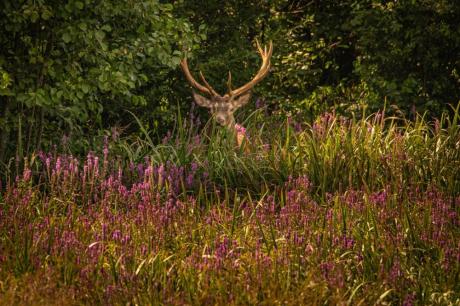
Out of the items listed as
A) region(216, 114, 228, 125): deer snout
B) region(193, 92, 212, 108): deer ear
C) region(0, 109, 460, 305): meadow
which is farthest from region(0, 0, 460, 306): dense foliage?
region(193, 92, 212, 108): deer ear

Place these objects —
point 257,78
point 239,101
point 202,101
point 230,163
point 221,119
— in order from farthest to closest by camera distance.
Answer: point 257,78 → point 202,101 → point 239,101 → point 221,119 → point 230,163

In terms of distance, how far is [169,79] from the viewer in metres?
12.7

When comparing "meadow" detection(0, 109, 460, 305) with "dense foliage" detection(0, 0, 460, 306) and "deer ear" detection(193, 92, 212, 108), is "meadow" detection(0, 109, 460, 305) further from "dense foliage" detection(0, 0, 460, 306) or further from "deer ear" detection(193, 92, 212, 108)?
"deer ear" detection(193, 92, 212, 108)

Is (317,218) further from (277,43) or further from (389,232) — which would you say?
(277,43)

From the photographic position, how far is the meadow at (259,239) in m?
5.27

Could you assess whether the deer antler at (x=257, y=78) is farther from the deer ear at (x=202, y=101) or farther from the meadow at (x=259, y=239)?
the meadow at (x=259, y=239)

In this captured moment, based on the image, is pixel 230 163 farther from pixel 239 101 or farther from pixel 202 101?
pixel 202 101

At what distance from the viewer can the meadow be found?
17.3 feet

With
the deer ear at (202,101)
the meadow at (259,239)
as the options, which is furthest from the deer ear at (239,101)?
the meadow at (259,239)

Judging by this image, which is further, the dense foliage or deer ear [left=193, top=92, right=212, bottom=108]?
deer ear [left=193, top=92, right=212, bottom=108]

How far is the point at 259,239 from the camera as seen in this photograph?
642cm

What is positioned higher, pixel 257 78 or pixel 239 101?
pixel 257 78

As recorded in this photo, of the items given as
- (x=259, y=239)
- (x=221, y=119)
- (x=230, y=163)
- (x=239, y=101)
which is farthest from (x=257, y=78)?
(x=259, y=239)

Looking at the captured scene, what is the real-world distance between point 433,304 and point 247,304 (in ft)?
3.72
